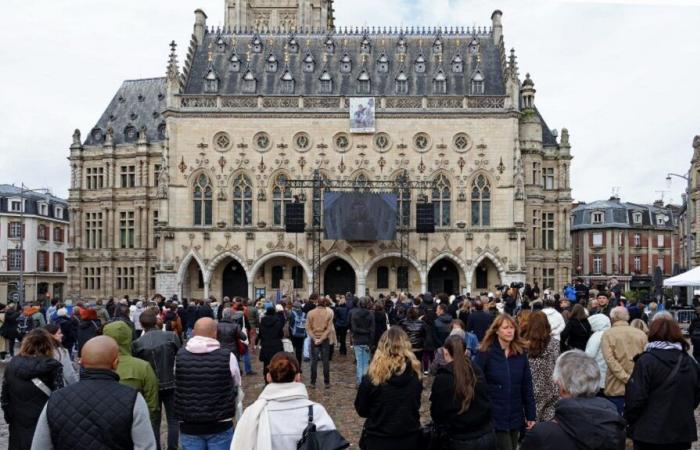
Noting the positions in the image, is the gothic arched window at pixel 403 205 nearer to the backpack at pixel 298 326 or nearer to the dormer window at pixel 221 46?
the dormer window at pixel 221 46

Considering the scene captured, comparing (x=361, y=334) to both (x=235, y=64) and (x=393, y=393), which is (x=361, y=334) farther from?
(x=235, y=64)

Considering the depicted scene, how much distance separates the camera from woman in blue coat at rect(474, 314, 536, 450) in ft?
26.4

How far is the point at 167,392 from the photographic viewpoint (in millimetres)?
10297

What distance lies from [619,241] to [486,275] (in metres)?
28.3

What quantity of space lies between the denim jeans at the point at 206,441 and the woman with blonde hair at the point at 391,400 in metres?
1.57


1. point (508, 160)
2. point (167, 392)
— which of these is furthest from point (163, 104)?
point (167, 392)

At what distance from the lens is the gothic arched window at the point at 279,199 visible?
4691 cm

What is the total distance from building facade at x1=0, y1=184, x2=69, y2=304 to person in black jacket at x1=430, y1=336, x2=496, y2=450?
60.3 m

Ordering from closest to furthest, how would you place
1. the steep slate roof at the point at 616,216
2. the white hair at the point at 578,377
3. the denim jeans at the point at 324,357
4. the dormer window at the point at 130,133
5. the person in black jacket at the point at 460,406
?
the white hair at the point at 578,377 → the person in black jacket at the point at 460,406 → the denim jeans at the point at 324,357 → the dormer window at the point at 130,133 → the steep slate roof at the point at 616,216

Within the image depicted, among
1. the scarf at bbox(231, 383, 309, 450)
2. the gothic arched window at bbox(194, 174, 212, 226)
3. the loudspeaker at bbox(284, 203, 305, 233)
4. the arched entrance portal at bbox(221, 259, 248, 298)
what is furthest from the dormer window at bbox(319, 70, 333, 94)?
the scarf at bbox(231, 383, 309, 450)

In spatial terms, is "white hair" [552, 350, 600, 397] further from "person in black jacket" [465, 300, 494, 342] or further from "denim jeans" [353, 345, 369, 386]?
"denim jeans" [353, 345, 369, 386]

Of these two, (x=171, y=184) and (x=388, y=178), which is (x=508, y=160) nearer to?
(x=388, y=178)

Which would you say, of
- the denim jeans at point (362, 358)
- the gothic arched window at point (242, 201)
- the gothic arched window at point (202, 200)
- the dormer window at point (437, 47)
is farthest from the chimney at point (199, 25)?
the denim jeans at point (362, 358)

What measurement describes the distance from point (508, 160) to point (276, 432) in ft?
139
